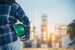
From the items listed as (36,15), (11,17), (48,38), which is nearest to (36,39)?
(48,38)

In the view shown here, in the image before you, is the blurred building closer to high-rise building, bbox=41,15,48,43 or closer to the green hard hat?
high-rise building, bbox=41,15,48,43

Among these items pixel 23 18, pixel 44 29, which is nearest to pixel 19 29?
pixel 23 18

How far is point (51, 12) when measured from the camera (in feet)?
5.59

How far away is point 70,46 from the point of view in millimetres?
1721

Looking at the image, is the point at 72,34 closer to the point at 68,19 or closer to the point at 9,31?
the point at 68,19

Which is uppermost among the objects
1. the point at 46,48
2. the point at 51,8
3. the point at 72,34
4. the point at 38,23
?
the point at 51,8

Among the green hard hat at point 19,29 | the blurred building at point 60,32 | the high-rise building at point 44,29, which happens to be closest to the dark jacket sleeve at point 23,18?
Answer: the green hard hat at point 19,29

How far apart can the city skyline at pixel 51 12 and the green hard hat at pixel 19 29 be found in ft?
0.49

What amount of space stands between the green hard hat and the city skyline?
15 centimetres

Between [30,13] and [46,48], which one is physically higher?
[30,13]

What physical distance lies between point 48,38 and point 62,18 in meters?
0.22

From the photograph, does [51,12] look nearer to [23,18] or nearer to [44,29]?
[44,29]

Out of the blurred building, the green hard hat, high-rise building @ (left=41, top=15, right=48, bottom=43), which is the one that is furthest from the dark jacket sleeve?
the blurred building

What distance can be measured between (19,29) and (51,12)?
344 mm
